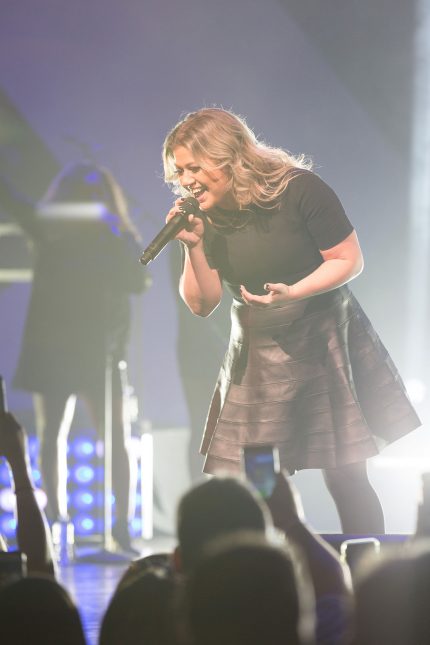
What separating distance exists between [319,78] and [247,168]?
9.72 feet

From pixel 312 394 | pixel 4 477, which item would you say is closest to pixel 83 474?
pixel 4 477

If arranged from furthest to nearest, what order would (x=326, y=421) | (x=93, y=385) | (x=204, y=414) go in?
(x=204, y=414), (x=93, y=385), (x=326, y=421)

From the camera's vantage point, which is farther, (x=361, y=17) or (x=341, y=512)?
(x=361, y=17)

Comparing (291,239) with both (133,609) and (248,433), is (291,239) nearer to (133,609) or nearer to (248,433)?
(248,433)

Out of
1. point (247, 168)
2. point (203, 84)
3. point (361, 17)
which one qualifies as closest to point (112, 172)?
point (203, 84)

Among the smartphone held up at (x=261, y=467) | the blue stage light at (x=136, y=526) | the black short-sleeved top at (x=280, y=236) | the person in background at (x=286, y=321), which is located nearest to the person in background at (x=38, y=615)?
the smartphone held up at (x=261, y=467)

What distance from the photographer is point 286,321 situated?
2.64m

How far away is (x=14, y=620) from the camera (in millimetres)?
924

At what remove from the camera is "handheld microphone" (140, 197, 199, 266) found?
2.49m

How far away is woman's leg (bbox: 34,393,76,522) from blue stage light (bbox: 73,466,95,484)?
0.58m

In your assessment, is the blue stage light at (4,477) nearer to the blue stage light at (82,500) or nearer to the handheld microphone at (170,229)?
the blue stage light at (82,500)

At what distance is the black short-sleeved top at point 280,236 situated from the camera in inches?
104

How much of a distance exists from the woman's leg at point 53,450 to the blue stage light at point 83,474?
58 centimetres

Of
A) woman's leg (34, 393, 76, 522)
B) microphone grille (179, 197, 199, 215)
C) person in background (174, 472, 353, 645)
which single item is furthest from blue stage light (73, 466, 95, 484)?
person in background (174, 472, 353, 645)
